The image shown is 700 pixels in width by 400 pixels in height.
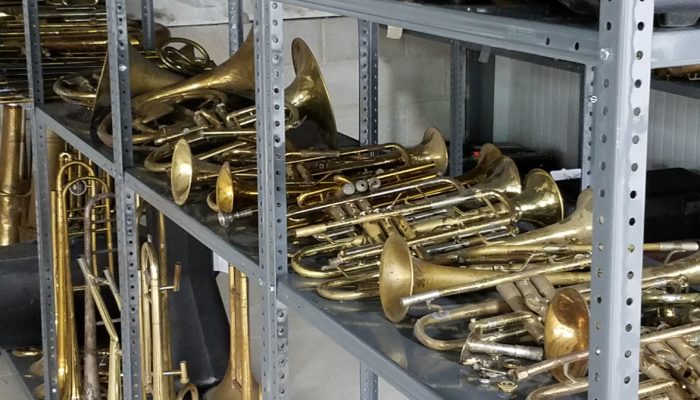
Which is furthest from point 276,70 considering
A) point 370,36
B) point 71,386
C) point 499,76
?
point 499,76

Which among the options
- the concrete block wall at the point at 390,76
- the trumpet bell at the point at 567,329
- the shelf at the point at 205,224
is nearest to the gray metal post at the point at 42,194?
the shelf at the point at 205,224

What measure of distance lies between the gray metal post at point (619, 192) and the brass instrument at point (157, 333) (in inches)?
67.1

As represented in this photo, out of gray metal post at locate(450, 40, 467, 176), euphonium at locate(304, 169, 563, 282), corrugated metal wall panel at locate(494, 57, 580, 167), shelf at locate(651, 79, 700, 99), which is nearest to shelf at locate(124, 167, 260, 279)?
euphonium at locate(304, 169, 563, 282)

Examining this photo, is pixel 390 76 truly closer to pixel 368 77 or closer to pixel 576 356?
pixel 368 77

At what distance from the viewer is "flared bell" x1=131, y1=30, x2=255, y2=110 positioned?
2779mm

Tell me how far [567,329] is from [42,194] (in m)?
2.13

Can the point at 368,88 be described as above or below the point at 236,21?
below

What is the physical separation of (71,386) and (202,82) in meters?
1.05

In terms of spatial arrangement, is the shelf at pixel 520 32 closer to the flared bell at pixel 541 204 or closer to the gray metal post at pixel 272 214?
the gray metal post at pixel 272 214

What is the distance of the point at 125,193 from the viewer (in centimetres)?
260

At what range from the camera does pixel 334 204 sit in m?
2.06

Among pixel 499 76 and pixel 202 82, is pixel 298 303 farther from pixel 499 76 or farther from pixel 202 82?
pixel 499 76

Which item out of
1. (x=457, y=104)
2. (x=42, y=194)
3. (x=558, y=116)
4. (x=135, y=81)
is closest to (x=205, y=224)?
(x=135, y=81)

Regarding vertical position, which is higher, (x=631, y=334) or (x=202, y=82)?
(x=202, y=82)
